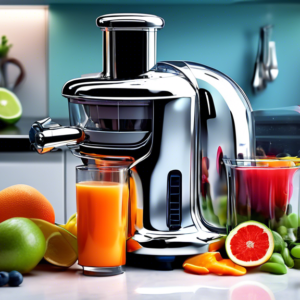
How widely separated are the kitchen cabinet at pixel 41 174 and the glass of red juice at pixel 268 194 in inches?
53.0

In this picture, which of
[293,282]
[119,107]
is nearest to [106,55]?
[119,107]

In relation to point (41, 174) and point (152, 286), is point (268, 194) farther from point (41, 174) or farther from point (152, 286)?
point (41, 174)

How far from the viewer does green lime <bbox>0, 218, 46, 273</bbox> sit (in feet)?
2.15

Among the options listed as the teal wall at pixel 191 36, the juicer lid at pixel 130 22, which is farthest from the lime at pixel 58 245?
the teal wall at pixel 191 36

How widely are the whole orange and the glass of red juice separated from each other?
336 mm

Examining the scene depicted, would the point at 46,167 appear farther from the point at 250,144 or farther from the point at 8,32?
the point at 250,144

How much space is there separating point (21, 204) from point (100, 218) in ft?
0.62

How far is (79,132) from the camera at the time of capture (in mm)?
738

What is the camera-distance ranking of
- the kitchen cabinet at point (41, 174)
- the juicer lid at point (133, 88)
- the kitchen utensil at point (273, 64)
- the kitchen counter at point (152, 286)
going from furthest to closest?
1. the kitchen utensil at point (273, 64)
2. the kitchen cabinet at point (41, 174)
3. the juicer lid at point (133, 88)
4. the kitchen counter at point (152, 286)

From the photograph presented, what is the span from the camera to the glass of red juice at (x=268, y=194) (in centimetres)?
72

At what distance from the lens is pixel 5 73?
8.89 ft

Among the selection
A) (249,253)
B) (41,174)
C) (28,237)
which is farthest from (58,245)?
(41,174)

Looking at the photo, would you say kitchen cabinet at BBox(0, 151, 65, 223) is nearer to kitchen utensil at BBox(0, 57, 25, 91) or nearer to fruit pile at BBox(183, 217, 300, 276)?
kitchen utensil at BBox(0, 57, 25, 91)

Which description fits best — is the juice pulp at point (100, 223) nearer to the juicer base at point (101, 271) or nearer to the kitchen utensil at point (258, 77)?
the juicer base at point (101, 271)
